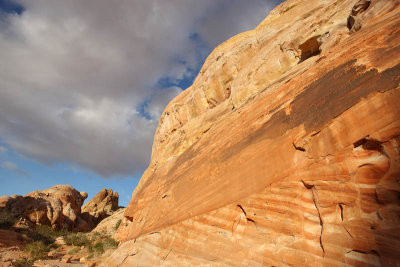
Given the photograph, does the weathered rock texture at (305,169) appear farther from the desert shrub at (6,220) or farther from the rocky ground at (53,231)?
the desert shrub at (6,220)

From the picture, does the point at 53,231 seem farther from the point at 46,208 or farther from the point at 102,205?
the point at 102,205

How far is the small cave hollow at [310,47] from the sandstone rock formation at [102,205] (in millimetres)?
42340

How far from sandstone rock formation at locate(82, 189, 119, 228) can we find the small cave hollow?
139ft

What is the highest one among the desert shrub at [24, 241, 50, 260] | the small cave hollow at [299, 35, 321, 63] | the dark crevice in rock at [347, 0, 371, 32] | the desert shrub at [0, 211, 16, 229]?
the small cave hollow at [299, 35, 321, 63]

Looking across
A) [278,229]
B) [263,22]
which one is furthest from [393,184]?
[263,22]

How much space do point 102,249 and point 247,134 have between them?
41.8 ft

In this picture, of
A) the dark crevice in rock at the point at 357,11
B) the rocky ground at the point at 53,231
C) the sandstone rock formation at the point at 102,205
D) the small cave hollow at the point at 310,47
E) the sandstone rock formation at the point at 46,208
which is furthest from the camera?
the sandstone rock formation at the point at 102,205

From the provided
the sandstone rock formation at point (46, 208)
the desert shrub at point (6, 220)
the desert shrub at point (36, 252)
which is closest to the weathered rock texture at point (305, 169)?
the desert shrub at point (36, 252)

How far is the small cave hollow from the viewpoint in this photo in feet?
27.9

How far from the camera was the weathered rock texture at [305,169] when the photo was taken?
12.5 ft

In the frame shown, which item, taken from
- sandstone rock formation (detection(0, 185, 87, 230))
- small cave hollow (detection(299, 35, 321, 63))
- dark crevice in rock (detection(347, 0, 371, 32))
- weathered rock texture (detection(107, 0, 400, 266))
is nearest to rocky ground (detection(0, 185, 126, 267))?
sandstone rock formation (detection(0, 185, 87, 230))

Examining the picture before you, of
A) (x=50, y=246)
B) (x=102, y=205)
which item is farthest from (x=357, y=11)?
(x=102, y=205)

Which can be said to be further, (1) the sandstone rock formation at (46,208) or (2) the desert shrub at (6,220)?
(1) the sandstone rock formation at (46,208)

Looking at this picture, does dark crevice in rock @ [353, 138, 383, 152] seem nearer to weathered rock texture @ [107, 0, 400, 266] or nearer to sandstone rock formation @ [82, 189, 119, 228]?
weathered rock texture @ [107, 0, 400, 266]
